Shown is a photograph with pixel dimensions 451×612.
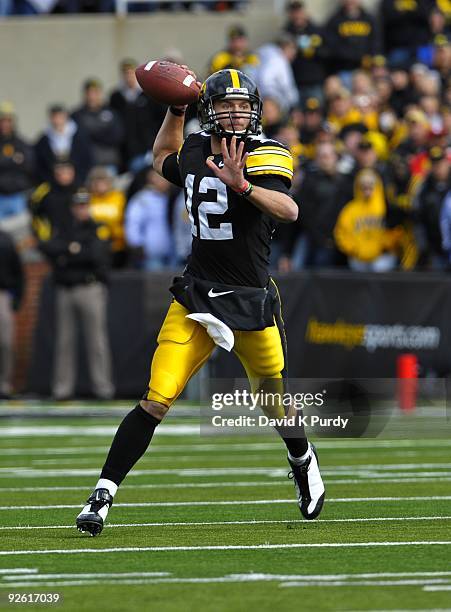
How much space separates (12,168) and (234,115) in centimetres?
1020

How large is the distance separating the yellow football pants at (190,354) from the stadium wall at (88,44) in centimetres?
1294

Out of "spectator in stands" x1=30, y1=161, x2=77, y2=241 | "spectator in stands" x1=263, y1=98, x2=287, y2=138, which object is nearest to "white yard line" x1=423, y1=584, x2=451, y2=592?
"spectator in stands" x1=30, y1=161, x2=77, y2=241

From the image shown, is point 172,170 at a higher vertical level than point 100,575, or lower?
higher

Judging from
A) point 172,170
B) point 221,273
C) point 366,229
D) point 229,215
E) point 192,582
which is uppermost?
point 172,170

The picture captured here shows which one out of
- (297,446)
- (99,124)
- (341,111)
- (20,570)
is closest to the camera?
(20,570)

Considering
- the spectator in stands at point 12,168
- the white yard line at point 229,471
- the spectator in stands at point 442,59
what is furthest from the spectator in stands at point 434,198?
the white yard line at point 229,471

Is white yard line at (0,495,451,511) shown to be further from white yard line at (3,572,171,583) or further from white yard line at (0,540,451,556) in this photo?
white yard line at (3,572,171,583)

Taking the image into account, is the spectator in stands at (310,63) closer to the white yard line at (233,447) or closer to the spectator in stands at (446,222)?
the spectator in stands at (446,222)

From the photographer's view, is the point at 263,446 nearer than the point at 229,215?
No

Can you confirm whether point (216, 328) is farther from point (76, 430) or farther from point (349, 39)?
point (349, 39)

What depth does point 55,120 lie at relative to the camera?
16.9 m

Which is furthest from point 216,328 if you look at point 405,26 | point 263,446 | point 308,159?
point 405,26

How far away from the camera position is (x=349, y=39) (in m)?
18.0

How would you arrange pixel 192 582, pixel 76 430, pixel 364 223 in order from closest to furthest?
pixel 192 582 < pixel 76 430 < pixel 364 223
